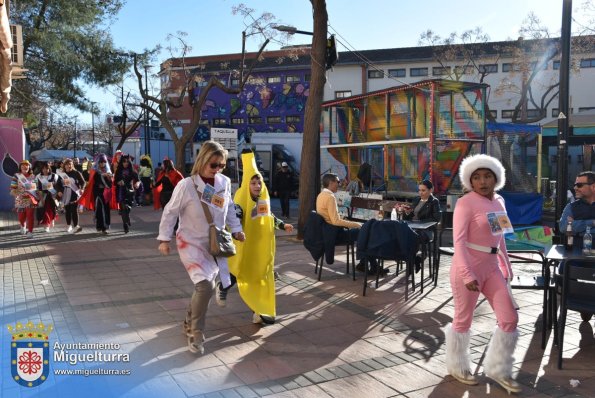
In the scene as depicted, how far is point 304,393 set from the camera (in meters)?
3.82

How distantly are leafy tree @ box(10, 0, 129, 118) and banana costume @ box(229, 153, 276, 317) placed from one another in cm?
1458

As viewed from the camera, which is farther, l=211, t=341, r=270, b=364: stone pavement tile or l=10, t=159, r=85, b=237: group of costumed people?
l=10, t=159, r=85, b=237: group of costumed people

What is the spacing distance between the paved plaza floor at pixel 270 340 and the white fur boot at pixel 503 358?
0.29ft

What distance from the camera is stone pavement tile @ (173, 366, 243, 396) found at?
12.6ft

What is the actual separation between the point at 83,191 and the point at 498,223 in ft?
34.5

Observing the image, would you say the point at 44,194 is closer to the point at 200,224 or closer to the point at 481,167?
the point at 200,224

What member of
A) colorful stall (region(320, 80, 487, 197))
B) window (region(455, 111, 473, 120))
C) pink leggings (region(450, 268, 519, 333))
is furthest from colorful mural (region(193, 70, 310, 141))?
pink leggings (region(450, 268, 519, 333))

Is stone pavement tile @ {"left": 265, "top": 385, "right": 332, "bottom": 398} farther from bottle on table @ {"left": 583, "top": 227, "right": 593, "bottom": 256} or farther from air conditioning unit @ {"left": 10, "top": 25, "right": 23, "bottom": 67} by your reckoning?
air conditioning unit @ {"left": 10, "top": 25, "right": 23, "bottom": 67}

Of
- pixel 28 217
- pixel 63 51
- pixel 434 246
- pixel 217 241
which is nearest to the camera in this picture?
pixel 217 241

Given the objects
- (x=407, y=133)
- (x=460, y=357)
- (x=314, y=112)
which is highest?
(x=314, y=112)

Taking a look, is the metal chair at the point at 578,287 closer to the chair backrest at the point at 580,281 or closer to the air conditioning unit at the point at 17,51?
the chair backrest at the point at 580,281

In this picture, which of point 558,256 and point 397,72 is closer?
point 558,256

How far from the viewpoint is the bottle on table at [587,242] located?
5101 mm

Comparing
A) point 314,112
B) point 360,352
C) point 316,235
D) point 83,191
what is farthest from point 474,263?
point 83,191
